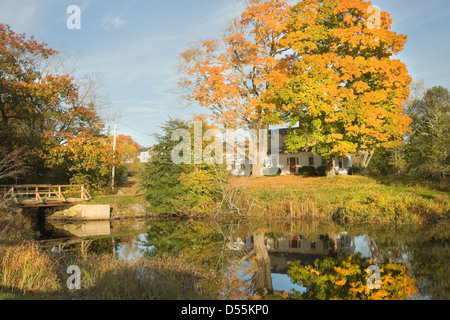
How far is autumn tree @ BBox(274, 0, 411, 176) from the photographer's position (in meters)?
23.8

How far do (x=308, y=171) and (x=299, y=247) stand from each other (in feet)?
69.6

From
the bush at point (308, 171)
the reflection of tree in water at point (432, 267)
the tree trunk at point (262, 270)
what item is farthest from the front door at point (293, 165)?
the reflection of tree in water at point (432, 267)

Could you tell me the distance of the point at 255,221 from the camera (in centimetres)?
2003

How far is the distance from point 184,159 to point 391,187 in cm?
1260

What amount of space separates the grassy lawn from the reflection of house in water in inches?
135

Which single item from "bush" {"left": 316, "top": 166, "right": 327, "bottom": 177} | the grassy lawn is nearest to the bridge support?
the grassy lawn

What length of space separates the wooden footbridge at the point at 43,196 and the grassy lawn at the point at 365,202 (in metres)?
11.0

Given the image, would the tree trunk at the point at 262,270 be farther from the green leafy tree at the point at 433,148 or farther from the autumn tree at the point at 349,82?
the green leafy tree at the point at 433,148

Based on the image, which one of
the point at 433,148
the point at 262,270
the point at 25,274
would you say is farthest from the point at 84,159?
the point at 433,148

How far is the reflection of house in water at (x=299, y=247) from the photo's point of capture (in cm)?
1161

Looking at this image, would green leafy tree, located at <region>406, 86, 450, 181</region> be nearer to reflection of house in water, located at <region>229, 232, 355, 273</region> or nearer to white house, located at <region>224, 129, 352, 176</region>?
white house, located at <region>224, 129, 352, 176</region>

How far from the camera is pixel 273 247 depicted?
534 inches

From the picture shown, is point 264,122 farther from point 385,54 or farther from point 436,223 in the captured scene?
point 436,223
